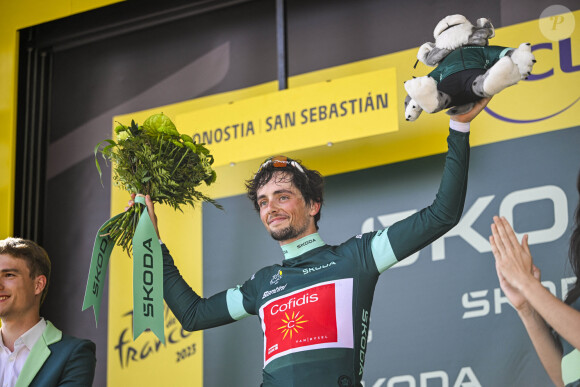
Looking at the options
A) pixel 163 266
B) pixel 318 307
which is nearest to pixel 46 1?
pixel 163 266

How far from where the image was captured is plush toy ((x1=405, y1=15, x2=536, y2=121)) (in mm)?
3264

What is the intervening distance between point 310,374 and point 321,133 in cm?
160

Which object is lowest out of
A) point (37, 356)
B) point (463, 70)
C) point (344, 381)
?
point (344, 381)

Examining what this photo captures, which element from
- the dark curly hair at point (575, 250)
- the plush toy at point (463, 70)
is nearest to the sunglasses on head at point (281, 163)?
the plush toy at point (463, 70)

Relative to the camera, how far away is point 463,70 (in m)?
3.37

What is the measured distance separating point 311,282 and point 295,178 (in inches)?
18.9

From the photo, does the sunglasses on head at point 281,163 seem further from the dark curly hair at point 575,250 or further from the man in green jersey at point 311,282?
the dark curly hair at point 575,250

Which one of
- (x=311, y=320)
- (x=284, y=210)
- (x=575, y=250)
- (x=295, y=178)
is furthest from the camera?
(x=575, y=250)

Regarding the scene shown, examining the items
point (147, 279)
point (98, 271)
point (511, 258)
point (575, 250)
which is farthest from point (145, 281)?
point (575, 250)

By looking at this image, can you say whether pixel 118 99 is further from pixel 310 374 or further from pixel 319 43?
pixel 310 374

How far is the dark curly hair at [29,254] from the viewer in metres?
3.95

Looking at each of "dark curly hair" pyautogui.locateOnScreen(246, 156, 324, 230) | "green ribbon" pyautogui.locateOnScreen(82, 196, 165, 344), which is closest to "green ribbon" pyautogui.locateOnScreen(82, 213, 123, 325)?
"green ribbon" pyautogui.locateOnScreen(82, 196, 165, 344)

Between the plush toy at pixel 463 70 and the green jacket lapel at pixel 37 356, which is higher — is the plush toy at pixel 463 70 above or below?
above

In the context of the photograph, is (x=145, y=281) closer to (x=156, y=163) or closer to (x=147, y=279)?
(x=147, y=279)
